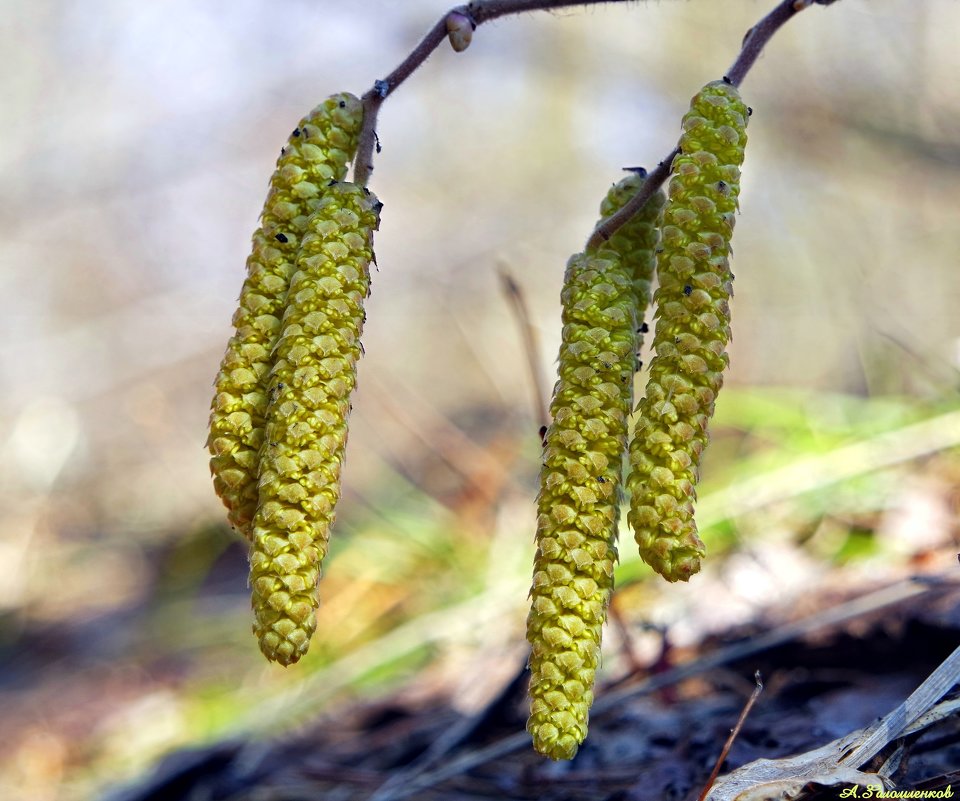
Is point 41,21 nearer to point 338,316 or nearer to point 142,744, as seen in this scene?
point 142,744

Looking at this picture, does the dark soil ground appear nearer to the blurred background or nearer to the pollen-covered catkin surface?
the blurred background

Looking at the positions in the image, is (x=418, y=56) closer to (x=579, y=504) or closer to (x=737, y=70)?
(x=737, y=70)

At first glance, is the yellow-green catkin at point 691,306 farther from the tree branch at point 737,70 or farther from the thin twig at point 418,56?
the thin twig at point 418,56

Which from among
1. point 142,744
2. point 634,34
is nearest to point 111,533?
point 142,744

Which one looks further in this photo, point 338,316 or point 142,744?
point 142,744

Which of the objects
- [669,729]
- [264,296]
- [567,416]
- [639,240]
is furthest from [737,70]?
[669,729]

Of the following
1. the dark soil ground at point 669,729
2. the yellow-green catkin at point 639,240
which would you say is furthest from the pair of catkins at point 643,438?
the dark soil ground at point 669,729

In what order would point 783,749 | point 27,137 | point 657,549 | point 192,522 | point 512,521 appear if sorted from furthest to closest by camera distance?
point 27,137, point 192,522, point 512,521, point 783,749, point 657,549
